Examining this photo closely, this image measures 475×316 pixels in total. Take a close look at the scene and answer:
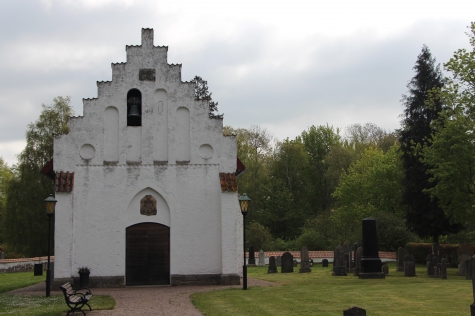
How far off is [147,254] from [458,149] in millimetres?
16299

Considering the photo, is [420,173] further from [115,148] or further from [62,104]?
[62,104]

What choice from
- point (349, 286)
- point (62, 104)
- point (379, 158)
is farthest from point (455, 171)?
point (62, 104)

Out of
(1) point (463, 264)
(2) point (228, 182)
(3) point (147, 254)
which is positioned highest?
(2) point (228, 182)

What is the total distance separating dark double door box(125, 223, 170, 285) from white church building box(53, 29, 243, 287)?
4 centimetres

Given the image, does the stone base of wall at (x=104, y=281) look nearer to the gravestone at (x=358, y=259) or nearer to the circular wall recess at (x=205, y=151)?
the circular wall recess at (x=205, y=151)

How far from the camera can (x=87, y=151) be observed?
84.0 ft

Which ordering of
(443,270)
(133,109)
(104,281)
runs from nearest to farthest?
(104,281) → (133,109) → (443,270)

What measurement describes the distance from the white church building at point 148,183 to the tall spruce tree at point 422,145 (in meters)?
20.2

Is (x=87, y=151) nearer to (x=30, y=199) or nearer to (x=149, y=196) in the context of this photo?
(x=149, y=196)

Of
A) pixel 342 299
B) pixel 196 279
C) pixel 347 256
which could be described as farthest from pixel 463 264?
pixel 196 279

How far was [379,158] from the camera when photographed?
5766 cm

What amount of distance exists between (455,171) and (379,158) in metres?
28.5

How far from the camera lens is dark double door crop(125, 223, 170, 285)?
25.2 m

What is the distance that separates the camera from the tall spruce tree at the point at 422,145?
1606 inches
